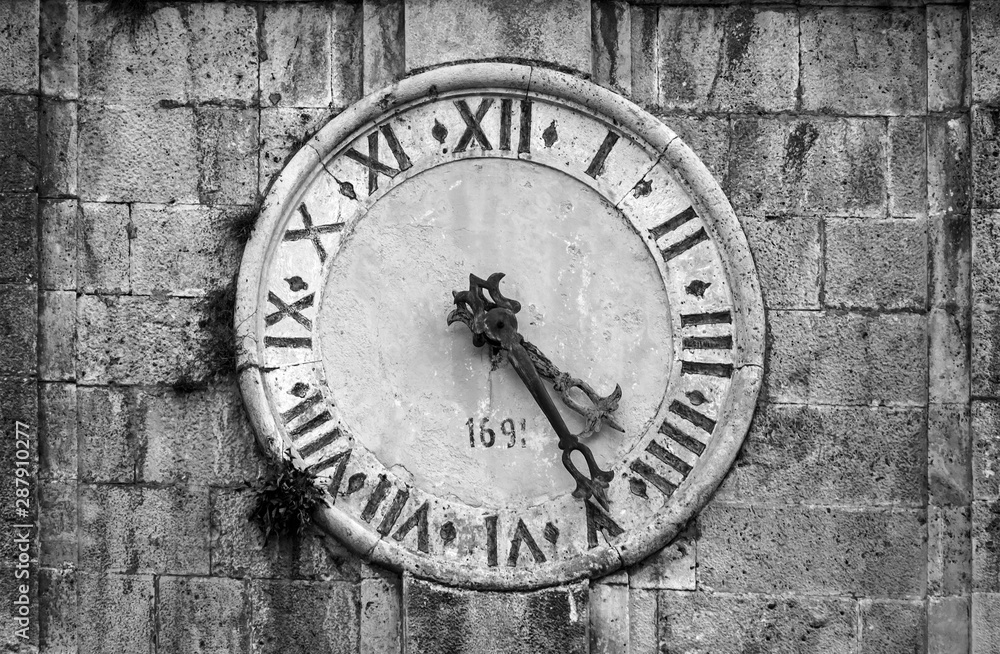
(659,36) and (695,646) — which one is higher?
(659,36)

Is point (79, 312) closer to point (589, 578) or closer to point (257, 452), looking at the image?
point (257, 452)

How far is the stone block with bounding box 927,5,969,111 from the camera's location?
8.59 meters

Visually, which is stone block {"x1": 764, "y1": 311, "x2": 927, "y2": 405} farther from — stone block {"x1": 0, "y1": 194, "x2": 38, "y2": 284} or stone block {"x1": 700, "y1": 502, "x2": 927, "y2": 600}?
stone block {"x1": 0, "y1": 194, "x2": 38, "y2": 284}

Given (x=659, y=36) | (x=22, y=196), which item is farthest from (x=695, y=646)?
(x=22, y=196)

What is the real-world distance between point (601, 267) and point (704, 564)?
6.03 feet

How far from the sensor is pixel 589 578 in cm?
830

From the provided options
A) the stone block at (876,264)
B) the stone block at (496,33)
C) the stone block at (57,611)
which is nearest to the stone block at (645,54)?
the stone block at (496,33)

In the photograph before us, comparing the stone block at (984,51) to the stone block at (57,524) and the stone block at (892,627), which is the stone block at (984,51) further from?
the stone block at (57,524)

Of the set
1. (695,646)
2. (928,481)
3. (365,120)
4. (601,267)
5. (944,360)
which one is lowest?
(695,646)

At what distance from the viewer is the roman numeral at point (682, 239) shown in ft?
28.1

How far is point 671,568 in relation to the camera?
8398 millimetres

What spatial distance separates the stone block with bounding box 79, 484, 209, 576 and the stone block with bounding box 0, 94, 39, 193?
181 cm

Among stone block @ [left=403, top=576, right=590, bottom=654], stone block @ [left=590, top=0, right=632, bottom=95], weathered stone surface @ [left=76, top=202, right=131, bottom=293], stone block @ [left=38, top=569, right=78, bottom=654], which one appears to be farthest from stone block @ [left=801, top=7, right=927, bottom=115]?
stone block @ [left=38, top=569, right=78, bottom=654]

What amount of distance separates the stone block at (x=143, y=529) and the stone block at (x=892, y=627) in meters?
3.83
